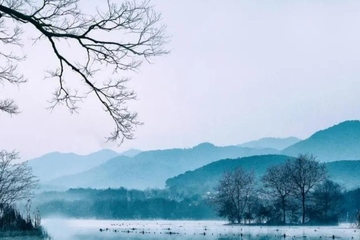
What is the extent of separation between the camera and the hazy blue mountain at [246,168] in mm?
145688

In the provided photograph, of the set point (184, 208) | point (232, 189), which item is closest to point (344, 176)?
point (184, 208)

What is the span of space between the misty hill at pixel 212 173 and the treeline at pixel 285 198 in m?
81.7

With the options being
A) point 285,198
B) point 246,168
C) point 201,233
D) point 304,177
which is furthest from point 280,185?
point 246,168

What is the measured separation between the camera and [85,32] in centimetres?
981

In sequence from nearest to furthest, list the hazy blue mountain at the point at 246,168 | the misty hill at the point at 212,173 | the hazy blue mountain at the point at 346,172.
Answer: the hazy blue mountain at the point at 346,172
the hazy blue mountain at the point at 246,168
the misty hill at the point at 212,173

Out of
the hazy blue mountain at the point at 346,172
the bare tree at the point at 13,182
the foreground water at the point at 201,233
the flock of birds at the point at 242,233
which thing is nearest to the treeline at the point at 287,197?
the foreground water at the point at 201,233

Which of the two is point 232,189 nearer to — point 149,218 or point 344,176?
point 149,218

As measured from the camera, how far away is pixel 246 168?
494ft

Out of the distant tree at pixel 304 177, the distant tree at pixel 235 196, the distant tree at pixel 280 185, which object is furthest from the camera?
the distant tree at pixel 235 196

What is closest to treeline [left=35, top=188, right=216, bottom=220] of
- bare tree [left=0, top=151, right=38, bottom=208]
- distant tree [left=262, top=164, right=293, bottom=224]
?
distant tree [left=262, top=164, right=293, bottom=224]

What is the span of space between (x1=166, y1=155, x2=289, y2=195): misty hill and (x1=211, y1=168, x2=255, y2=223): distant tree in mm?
80653

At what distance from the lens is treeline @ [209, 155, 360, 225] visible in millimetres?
58156

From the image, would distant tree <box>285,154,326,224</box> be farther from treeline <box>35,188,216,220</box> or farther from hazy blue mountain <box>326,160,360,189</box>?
hazy blue mountain <box>326,160,360,189</box>

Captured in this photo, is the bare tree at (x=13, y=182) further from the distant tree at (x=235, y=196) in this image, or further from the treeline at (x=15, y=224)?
the distant tree at (x=235, y=196)
